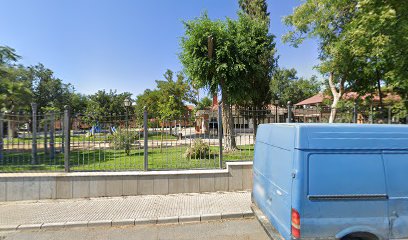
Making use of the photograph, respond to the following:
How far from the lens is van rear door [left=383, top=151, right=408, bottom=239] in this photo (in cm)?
331

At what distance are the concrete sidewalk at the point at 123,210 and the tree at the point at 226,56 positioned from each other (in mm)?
4274

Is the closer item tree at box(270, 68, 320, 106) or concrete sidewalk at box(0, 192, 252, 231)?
concrete sidewalk at box(0, 192, 252, 231)

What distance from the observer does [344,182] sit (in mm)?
3211

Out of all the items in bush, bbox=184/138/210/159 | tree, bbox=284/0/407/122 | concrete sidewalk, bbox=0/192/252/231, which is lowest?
→ concrete sidewalk, bbox=0/192/252/231

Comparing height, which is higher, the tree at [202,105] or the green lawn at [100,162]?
the tree at [202,105]

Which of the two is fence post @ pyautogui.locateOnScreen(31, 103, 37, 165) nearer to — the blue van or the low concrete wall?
the low concrete wall

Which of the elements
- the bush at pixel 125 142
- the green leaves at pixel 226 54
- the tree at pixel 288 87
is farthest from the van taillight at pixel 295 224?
the tree at pixel 288 87

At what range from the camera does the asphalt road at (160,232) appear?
482cm

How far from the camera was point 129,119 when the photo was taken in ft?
25.0

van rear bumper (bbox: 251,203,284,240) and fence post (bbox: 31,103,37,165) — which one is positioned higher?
fence post (bbox: 31,103,37,165)

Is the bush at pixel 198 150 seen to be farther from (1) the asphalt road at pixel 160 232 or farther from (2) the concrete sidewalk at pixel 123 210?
(1) the asphalt road at pixel 160 232

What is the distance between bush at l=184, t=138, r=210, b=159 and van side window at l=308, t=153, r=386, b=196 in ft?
18.9

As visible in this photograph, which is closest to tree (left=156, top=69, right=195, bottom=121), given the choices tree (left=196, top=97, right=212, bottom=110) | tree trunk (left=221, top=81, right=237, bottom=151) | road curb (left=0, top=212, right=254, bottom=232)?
tree (left=196, top=97, right=212, bottom=110)

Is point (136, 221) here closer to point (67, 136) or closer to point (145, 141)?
point (145, 141)
